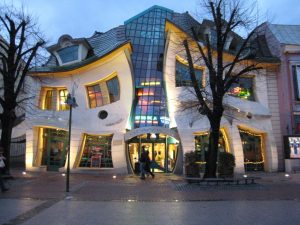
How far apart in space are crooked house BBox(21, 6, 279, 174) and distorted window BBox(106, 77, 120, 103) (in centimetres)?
8

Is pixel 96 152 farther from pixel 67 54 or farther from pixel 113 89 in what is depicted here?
pixel 67 54

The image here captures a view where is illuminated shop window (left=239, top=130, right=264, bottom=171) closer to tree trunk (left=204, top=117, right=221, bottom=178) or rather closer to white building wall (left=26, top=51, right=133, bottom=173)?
white building wall (left=26, top=51, right=133, bottom=173)

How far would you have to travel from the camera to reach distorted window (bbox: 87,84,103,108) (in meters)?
30.1

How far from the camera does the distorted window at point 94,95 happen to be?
30125 millimetres

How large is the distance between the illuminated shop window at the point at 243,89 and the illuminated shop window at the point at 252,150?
2.81m

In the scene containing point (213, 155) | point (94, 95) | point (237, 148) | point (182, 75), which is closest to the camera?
point (213, 155)

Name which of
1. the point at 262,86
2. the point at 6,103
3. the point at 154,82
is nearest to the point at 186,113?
the point at 154,82

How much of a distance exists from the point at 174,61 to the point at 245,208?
1869 centimetres

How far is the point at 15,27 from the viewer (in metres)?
21.8

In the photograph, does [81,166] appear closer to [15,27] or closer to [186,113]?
[186,113]

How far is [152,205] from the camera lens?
1192 cm

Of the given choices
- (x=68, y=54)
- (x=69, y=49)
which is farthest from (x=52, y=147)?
(x=69, y=49)

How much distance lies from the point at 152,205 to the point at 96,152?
58.5 ft

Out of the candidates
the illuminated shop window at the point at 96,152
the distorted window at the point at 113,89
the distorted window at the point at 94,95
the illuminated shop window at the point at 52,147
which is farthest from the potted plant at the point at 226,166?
the illuminated shop window at the point at 52,147
